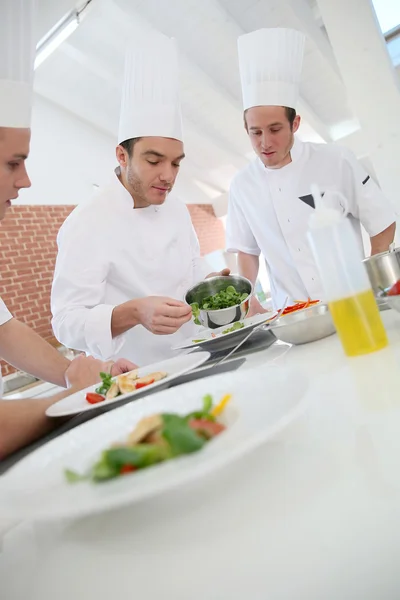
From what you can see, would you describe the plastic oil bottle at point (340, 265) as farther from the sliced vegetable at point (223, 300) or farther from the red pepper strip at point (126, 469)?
the sliced vegetable at point (223, 300)

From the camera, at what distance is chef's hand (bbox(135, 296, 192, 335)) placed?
4.34 feet

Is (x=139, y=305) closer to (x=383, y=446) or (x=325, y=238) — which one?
(x=325, y=238)

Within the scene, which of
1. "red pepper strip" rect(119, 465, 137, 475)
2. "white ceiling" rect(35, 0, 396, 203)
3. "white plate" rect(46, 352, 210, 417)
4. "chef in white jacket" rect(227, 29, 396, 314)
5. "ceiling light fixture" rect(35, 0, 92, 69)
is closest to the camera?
"red pepper strip" rect(119, 465, 137, 475)

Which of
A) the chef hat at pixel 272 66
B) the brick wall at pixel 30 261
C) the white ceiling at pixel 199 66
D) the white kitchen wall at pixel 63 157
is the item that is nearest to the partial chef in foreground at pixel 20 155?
the chef hat at pixel 272 66

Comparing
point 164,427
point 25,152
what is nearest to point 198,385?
point 164,427

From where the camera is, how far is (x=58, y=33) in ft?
15.6

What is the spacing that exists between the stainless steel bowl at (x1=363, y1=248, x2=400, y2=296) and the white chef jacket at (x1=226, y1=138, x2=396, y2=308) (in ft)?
2.82

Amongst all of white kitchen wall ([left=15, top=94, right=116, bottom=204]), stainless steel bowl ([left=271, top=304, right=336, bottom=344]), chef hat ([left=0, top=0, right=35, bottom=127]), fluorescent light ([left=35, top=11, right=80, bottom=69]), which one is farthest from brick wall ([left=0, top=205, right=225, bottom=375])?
stainless steel bowl ([left=271, top=304, right=336, bottom=344])

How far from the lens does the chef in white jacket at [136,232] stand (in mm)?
1795

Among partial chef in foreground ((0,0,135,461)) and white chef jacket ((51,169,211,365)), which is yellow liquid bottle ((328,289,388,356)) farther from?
white chef jacket ((51,169,211,365))

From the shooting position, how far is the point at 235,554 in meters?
0.35

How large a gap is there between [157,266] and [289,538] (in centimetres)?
168

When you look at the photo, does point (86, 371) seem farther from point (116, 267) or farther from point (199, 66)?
point (199, 66)

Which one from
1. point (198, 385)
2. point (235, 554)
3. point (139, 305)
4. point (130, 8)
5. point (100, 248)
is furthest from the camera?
point (130, 8)
